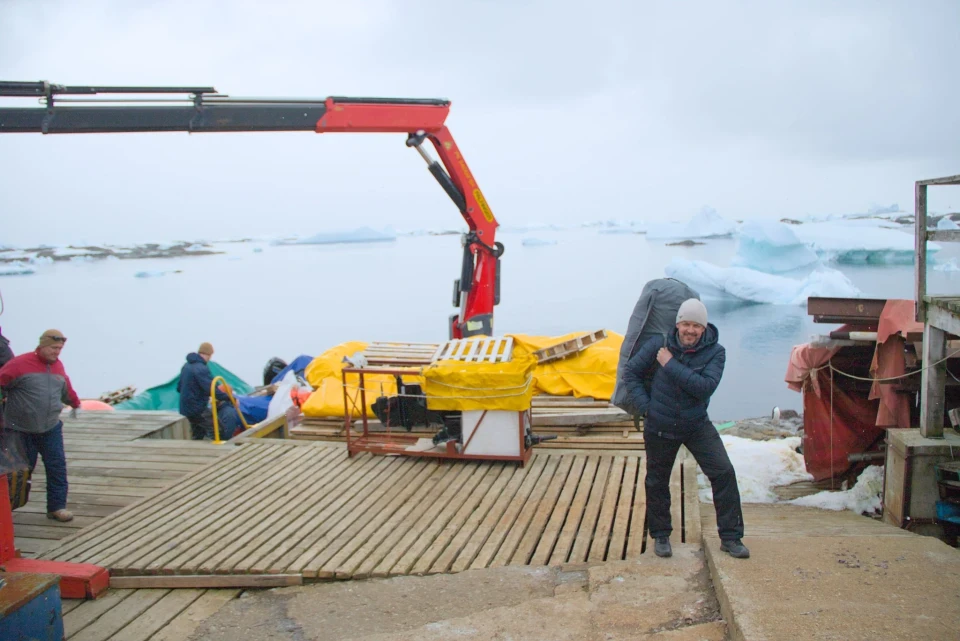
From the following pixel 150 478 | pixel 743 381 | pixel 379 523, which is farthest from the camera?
pixel 743 381

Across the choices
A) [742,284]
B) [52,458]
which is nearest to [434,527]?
[52,458]

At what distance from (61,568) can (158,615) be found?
2.50 ft

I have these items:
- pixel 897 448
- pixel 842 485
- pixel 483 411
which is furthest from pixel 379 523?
pixel 842 485

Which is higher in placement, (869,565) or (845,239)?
(845,239)

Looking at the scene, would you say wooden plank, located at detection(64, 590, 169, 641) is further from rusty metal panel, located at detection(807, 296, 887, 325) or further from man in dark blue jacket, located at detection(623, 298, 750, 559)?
rusty metal panel, located at detection(807, 296, 887, 325)

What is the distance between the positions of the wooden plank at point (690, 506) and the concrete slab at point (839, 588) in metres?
0.43

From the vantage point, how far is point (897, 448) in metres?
5.48

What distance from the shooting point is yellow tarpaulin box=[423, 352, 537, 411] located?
5.42 meters

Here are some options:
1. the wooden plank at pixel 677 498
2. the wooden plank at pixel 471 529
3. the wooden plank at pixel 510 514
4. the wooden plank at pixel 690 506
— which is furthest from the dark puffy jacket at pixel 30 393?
the wooden plank at pixel 690 506

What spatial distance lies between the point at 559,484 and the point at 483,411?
0.79m

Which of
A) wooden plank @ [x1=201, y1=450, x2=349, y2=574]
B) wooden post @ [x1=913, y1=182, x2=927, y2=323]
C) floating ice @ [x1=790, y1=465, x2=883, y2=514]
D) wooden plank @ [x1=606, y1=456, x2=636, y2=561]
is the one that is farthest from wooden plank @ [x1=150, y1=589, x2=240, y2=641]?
wooden post @ [x1=913, y1=182, x2=927, y2=323]

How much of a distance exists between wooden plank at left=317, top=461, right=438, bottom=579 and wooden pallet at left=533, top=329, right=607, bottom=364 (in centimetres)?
229

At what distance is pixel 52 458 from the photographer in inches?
201

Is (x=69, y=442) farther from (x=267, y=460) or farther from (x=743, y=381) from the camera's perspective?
(x=743, y=381)
